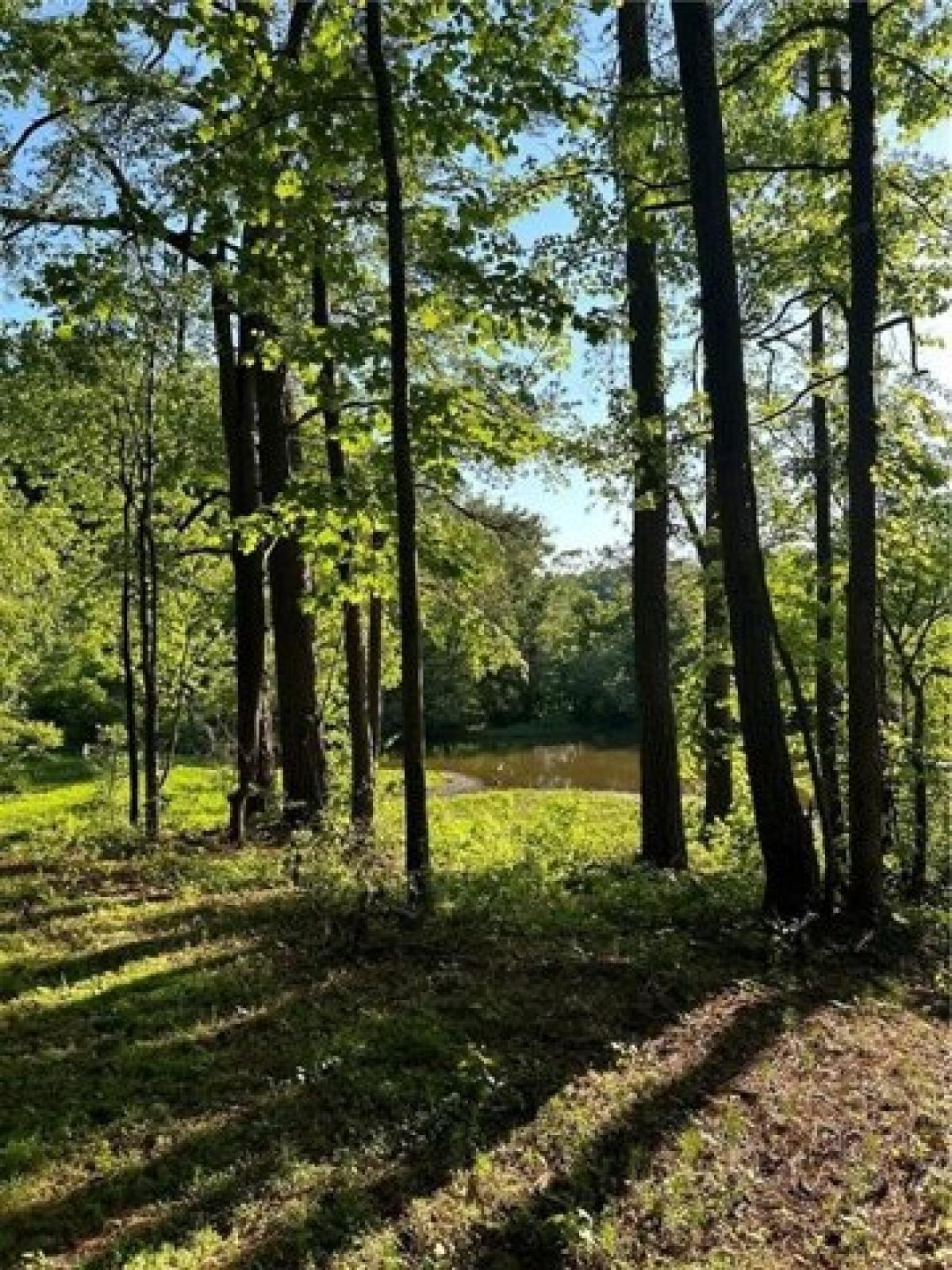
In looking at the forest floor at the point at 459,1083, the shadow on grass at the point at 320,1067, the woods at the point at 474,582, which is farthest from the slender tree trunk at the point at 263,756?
the shadow on grass at the point at 320,1067

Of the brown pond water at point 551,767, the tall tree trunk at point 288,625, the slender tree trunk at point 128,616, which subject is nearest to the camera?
the tall tree trunk at point 288,625

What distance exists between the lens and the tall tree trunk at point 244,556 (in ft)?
38.0

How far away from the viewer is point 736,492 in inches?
277

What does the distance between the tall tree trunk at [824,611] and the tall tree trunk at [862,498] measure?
252mm

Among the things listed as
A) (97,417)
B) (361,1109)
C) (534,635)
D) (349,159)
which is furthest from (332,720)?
(534,635)

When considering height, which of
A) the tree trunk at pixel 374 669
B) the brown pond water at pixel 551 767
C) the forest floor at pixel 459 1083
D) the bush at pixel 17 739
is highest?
the tree trunk at pixel 374 669

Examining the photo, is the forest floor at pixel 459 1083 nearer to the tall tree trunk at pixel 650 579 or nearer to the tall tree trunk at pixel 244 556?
the tall tree trunk at pixel 650 579

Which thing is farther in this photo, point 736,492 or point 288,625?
point 288,625

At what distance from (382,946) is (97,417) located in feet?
26.3

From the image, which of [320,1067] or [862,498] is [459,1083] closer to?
[320,1067]

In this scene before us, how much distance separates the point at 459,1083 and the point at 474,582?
5931mm

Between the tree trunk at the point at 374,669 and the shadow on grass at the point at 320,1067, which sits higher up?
the tree trunk at the point at 374,669

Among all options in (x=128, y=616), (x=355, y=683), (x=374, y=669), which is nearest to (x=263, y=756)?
(x=374, y=669)

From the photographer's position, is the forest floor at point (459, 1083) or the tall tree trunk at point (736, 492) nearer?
the forest floor at point (459, 1083)
